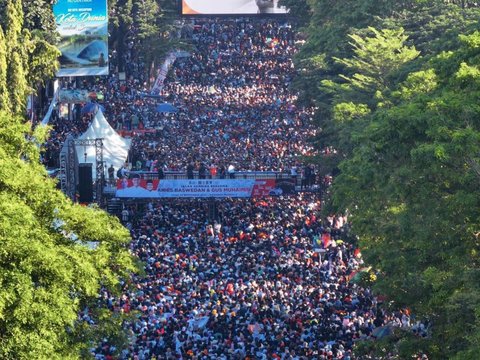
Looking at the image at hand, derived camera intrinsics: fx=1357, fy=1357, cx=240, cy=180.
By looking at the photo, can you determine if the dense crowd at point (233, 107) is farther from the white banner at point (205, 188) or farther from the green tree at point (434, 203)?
the green tree at point (434, 203)

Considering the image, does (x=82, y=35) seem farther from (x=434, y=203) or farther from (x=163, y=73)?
(x=434, y=203)

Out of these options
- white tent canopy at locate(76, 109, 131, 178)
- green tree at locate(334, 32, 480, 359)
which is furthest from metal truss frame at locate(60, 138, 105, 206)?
green tree at locate(334, 32, 480, 359)

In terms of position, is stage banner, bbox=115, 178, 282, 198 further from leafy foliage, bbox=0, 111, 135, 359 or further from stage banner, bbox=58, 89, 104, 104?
leafy foliage, bbox=0, 111, 135, 359

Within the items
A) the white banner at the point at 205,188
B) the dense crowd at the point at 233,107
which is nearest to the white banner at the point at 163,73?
the dense crowd at the point at 233,107

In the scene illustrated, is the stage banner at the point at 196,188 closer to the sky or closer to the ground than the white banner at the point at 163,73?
closer to the sky

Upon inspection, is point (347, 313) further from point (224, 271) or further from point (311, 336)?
point (224, 271)

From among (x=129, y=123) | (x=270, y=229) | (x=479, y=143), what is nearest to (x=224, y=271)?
(x=270, y=229)

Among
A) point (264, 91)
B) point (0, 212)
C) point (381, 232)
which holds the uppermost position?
point (0, 212)
